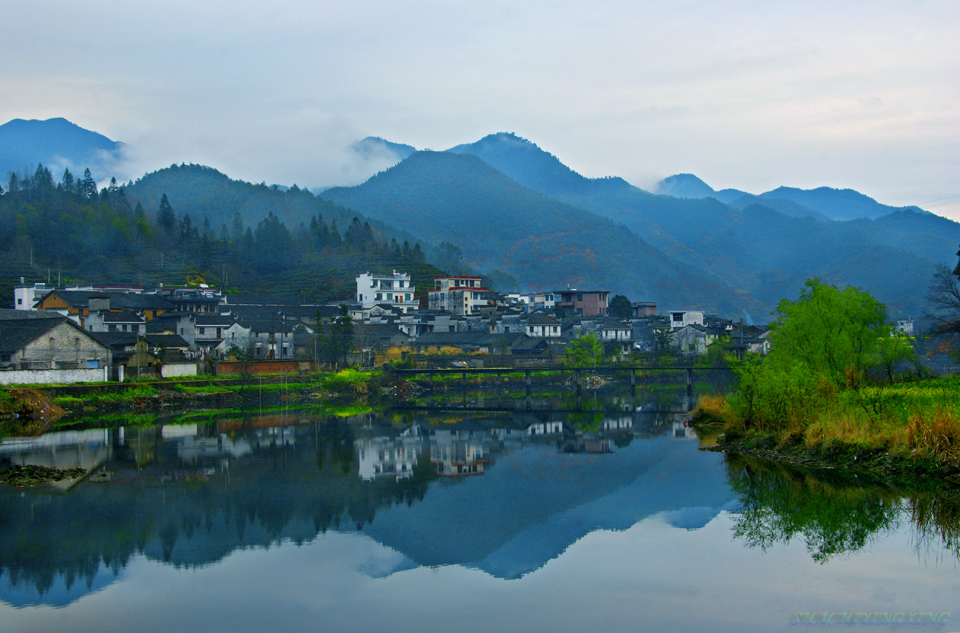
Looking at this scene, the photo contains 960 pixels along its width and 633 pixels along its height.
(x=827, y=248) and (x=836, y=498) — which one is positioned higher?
(x=827, y=248)

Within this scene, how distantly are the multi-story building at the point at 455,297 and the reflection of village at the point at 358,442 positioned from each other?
4203 centimetres

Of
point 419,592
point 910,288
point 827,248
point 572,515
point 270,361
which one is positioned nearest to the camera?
point 419,592

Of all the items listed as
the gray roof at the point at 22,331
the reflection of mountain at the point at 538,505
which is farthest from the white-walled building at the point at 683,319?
the reflection of mountain at the point at 538,505

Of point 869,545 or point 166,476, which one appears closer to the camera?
point 869,545

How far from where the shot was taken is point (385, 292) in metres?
82.1

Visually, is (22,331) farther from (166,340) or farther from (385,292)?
(385,292)

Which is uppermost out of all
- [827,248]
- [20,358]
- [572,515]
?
[827,248]

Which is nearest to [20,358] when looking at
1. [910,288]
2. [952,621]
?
[952,621]

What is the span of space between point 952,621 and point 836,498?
6.00m

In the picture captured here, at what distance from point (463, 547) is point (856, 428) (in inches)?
384

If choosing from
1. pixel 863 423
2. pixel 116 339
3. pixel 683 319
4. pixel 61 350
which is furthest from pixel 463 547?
pixel 683 319

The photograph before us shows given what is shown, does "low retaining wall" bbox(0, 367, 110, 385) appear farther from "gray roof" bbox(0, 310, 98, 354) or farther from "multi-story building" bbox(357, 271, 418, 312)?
"multi-story building" bbox(357, 271, 418, 312)

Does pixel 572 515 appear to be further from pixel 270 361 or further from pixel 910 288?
pixel 910 288

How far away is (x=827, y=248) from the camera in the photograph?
644 feet
